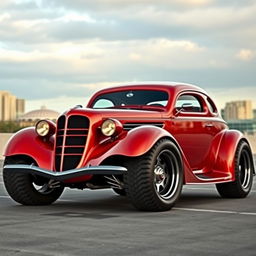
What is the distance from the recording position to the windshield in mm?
10578

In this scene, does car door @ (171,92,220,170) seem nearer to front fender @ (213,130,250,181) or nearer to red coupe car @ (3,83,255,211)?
red coupe car @ (3,83,255,211)

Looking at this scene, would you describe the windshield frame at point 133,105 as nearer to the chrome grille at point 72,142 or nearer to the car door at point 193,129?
the car door at point 193,129

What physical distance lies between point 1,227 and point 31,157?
251 cm

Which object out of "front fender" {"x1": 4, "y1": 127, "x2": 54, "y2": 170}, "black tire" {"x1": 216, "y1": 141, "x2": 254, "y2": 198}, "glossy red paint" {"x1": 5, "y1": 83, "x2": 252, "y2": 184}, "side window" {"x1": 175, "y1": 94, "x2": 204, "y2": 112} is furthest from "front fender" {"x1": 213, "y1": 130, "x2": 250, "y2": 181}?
"front fender" {"x1": 4, "y1": 127, "x2": 54, "y2": 170}

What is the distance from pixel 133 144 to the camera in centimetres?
874

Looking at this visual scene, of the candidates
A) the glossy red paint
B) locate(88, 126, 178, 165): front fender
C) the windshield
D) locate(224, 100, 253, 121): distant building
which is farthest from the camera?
locate(224, 100, 253, 121): distant building

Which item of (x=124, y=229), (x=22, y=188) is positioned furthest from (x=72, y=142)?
(x=124, y=229)

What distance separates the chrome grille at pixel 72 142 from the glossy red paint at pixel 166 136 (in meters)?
0.07

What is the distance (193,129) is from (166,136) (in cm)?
142

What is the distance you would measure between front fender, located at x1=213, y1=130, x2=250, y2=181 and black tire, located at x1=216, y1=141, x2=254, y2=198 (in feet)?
0.42

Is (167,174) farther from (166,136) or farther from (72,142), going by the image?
(72,142)

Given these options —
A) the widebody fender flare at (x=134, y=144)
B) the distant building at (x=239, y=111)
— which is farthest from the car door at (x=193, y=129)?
the distant building at (x=239, y=111)

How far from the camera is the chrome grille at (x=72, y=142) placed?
906cm

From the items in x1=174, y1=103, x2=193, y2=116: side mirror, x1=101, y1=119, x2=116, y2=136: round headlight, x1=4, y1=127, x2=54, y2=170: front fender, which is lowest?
x1=4, y1=127, x2=54, y2=170: front fender
